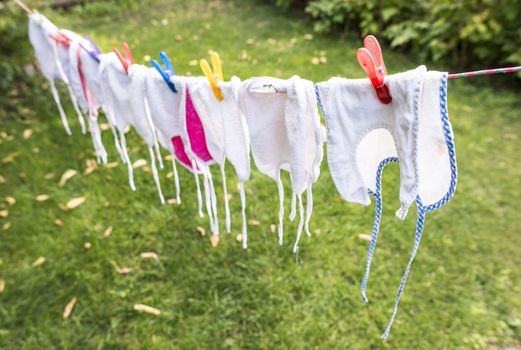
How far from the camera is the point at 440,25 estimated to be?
4336mm

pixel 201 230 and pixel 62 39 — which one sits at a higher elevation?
pixel 62 39

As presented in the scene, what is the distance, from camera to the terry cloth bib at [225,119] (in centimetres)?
134

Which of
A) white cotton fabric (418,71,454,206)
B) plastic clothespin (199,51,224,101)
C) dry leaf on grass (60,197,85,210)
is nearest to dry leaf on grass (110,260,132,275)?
dry leaf on grass (60,197,85,210)

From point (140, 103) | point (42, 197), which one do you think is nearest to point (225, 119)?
point (140, 103)

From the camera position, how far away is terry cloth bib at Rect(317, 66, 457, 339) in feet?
3.44

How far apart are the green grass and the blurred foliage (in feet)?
3.08

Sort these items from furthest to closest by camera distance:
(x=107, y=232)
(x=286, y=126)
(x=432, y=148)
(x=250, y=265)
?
(x=107, y=232) < (x=250, y=265) < (x=286, y=126) < (x=432, y=148)

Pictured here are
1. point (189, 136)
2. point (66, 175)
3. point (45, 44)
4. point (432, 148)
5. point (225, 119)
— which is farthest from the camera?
point (66, 175)

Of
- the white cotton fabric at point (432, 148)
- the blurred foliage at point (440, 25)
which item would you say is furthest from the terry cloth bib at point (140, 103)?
the blurred foliage at point (440, 25)

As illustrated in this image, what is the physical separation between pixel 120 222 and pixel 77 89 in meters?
1.25

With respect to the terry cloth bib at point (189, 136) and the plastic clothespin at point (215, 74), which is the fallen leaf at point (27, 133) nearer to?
the terry cloth bib at point (189, 136)

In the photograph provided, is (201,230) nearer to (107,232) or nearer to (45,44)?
(107,232)

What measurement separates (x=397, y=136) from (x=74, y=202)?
269 centimetres

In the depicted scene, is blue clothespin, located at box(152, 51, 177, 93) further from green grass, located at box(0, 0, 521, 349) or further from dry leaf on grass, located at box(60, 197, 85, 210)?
dry leaf on grass, located at box(60, 197, 85, 210)
